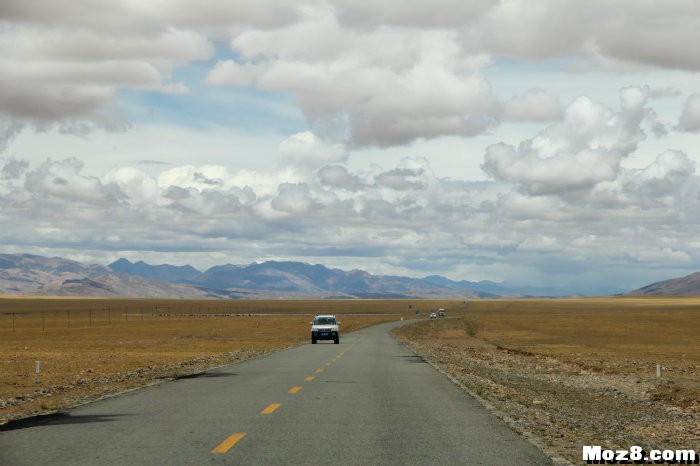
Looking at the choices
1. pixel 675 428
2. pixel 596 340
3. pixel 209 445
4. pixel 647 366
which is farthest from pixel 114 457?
pixel 596 340

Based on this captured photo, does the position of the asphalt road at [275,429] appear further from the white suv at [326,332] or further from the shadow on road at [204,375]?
the white suv at [326,332]

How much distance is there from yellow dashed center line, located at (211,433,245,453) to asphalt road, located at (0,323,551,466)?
0.01 metres

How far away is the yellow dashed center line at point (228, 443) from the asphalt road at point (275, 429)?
0.01 m

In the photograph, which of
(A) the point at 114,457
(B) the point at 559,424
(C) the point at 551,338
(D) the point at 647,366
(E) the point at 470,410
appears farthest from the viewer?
(C) the point at 551,338

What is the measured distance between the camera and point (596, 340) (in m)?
64.2

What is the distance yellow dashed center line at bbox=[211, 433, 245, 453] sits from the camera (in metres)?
11.5

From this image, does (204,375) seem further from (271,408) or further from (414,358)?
(414,358)

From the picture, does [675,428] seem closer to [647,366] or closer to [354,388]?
[354,388]

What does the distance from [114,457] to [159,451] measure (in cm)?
67

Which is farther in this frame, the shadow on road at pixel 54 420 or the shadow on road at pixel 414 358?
the shadow on road at pixel 414 358

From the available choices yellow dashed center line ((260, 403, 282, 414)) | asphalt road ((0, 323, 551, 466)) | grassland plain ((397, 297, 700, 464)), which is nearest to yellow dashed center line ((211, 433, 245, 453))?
asphalt road ((0, 323, 551, 466))

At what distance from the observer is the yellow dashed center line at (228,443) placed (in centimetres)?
1148

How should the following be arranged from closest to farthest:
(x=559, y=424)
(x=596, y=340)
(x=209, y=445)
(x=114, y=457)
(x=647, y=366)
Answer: (x=114, y=457), (x=209, y=445), (x=559, y=424), (x=647, y=366), (x=596, y=340)

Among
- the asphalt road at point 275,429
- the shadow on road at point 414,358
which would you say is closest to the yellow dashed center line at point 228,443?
the asphalt road at point 275,429
